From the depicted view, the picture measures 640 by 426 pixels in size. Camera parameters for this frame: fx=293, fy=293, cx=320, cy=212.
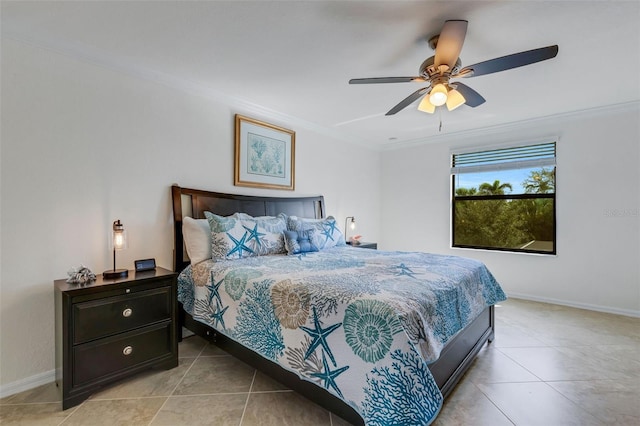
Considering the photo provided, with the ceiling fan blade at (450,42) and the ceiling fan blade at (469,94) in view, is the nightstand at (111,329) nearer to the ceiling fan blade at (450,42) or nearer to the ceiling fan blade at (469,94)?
the ceiling fan blade at (450,42)

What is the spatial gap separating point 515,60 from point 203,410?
295cm

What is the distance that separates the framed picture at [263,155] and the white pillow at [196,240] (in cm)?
82

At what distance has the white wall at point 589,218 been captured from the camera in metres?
3.52

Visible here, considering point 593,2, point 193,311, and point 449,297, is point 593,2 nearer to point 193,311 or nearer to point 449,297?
point 449,297

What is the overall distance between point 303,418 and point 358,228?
3.64 m

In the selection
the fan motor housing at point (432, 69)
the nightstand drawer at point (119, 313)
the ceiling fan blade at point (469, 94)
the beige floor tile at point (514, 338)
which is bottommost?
the beige floor tile at point (514, 338)

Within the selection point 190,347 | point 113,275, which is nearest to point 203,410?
point 190,347

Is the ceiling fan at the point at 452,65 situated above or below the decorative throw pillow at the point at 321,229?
above

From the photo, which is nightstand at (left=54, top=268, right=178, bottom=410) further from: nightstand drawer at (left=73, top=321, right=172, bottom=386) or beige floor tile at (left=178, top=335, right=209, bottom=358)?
beige floor tile at (left=178, top=335, right=209, bottom=358)

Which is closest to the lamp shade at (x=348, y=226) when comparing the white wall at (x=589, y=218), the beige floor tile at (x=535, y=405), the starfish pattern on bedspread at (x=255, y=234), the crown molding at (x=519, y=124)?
the crown molding at (x=519, y=124)

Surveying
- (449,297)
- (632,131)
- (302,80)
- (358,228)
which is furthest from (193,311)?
(632,131)

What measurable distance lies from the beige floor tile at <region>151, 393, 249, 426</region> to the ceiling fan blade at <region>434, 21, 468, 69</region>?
2616mm

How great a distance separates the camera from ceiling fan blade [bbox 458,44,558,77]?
1.72m

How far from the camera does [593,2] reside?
5.89ft
